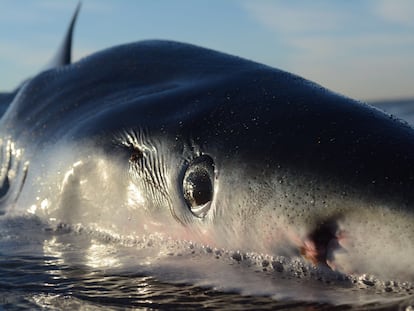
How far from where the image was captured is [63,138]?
2287mm

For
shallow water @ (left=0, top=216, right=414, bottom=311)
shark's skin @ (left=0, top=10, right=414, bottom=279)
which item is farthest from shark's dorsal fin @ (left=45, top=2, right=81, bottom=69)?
shallow water @ (left=0, top=216, right=414, bottom=311)

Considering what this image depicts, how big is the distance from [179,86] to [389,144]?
2.85 ft

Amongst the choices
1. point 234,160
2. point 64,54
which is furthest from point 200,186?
point 64,54

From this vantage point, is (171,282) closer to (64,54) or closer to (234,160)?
(234,160)

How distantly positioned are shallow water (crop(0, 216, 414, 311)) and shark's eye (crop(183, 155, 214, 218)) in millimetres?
101

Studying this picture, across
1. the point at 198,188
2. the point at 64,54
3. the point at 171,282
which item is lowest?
the point at 171,282

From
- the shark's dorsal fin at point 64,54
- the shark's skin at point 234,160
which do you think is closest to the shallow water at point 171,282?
the shark's skin at point 234,160

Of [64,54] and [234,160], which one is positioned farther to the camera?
[64,54]

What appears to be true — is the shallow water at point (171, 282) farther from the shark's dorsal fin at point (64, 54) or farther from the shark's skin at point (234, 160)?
the shark's dorsal fin at point (64, 54)

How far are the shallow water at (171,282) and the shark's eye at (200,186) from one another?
10cm

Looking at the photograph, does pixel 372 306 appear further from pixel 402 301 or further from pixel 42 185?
pixel 42 185

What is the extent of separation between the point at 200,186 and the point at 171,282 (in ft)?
0.75

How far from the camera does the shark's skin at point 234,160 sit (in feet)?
4.33

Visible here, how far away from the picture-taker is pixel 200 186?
1.61m
